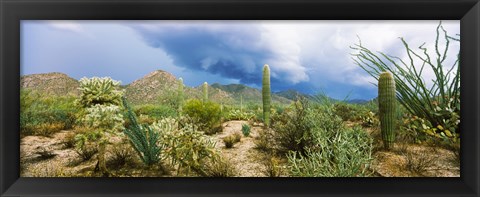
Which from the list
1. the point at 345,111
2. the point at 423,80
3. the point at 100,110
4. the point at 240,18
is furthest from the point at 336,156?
the point at 100,110

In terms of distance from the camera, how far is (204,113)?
219 centimetres

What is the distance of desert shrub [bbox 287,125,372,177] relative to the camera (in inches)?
79.8

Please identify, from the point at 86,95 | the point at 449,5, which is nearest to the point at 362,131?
the point at 449,5

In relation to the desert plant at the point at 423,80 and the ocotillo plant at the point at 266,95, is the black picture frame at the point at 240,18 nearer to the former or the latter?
the desert plant at the point at 423,80

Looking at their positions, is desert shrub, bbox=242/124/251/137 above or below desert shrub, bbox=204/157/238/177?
above

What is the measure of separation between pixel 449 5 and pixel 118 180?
6.68 ft

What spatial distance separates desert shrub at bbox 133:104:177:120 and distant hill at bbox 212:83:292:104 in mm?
308

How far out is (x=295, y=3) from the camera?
75.5 inches

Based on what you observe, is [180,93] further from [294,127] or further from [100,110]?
[294,127]

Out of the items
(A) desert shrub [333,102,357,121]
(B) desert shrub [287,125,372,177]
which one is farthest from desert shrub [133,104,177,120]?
(A) desert shrub [333,102,357,121]

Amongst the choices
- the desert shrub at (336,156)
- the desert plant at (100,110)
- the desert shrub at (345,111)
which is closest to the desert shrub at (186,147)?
the desert plant at (100,110)

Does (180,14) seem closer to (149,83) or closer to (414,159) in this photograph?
(149,83)

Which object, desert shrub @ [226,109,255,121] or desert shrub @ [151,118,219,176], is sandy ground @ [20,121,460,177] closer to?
desert shrub @ [151,118,219,176]

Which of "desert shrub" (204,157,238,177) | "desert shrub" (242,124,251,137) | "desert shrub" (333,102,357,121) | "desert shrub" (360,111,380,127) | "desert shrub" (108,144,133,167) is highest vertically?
"desert shrub" (333,102,357,121)
